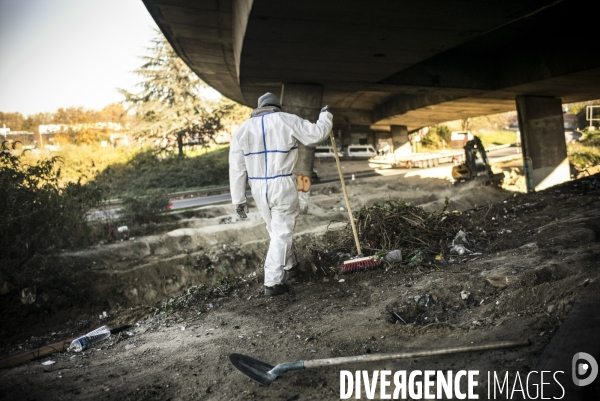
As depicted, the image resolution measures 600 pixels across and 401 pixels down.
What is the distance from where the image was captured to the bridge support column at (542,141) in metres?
20.4

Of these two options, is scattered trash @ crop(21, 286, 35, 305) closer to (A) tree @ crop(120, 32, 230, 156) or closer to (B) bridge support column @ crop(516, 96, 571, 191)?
(B) bridge support column @ crop(516, 96, 571, 191)

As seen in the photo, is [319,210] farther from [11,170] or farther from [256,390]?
[256,390]

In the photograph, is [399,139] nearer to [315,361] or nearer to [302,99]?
[302,99]

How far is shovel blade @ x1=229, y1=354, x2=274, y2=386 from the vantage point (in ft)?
12.3

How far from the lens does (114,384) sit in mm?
4129

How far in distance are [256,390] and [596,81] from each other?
59.1ft

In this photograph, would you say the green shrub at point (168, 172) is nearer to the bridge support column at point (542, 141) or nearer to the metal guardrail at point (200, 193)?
the metal guardrail at point (200, 193)

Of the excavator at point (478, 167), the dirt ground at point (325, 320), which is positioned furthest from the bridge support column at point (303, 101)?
the excavator at point (478, 167)

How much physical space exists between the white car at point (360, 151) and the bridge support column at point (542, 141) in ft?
62.6

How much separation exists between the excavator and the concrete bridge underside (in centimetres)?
206

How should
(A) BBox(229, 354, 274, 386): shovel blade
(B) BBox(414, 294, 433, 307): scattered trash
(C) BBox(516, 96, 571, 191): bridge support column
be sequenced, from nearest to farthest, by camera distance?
(A) BBox(229, 354, 274, 386): shovel blade
(B) BBox(414, 294, 433, 307): scattered trash
(C) BBox(516, 96, 571, 191): bridge support column

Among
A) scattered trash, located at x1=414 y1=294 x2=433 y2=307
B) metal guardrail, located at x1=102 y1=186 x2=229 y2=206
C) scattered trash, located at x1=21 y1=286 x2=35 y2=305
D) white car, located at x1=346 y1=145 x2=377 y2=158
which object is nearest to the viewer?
scattered trash, located at x1=414 y1=294 x2=433 y2=307

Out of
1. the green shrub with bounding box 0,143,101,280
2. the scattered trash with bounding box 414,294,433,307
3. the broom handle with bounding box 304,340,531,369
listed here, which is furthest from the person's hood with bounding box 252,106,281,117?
the green shrub with bounding box 0,143,101,280

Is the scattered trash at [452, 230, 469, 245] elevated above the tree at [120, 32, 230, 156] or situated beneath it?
situated beneath
